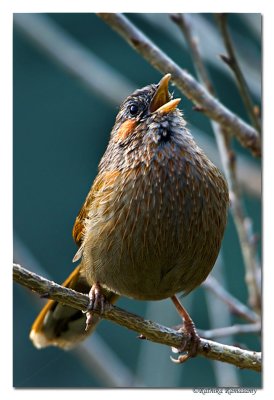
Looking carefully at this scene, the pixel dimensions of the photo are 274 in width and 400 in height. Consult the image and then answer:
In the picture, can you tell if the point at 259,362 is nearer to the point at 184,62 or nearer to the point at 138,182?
the point at 138,182

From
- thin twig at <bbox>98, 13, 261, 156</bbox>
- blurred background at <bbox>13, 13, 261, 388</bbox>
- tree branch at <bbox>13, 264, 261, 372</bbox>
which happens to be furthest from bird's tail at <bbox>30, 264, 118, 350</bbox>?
thin twig at <bbox>98, 13, 261, 156</bbox>

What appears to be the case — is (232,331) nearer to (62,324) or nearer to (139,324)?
(139,324)

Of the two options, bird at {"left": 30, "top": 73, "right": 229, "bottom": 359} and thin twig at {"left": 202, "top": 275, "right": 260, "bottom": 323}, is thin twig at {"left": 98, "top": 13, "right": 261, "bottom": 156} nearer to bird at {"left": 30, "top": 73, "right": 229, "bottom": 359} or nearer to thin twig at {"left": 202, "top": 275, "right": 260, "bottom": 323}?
bird at {"left": 30, "top": 73, "right": 229, "bottom": 359}

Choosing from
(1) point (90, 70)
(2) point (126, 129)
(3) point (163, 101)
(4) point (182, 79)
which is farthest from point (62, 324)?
(1) point (90, 70)
